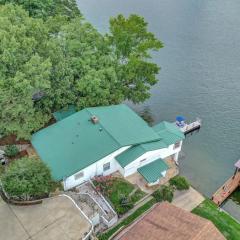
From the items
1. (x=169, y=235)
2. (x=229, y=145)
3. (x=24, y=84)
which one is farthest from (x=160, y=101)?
(x=169, y=235)

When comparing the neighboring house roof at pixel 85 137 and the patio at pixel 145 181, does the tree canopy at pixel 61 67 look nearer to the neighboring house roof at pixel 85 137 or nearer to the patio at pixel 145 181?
the neighboring house roof at pixel 85 137

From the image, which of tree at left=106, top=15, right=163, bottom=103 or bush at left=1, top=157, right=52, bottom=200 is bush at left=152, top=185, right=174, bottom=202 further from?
tree at left=106, top=15, right=163, bottom=103

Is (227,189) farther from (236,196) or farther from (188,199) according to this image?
(188,199)

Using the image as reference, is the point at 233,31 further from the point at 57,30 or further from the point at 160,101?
the point at 57,30

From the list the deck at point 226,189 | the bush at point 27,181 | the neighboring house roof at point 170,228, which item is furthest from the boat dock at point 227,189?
the bush at point 27,181

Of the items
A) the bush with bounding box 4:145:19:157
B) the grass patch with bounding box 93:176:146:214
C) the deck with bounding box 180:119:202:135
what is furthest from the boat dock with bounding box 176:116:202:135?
the bush with bounding box 4:145:19:157

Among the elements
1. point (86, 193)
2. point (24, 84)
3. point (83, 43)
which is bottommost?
point (86, 193)
